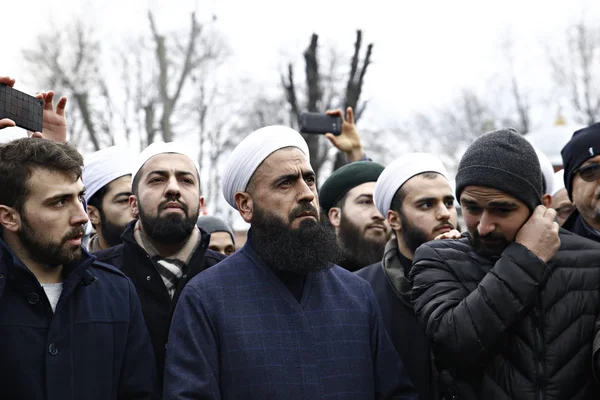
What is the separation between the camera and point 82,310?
3611 millimetres

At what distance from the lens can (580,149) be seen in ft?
13.7

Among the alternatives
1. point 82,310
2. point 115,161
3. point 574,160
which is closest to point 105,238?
point 115,161

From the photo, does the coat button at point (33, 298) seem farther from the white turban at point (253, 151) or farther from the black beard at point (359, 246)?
the black beard at point (359, 246)

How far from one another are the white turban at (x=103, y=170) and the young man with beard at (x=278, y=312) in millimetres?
2019

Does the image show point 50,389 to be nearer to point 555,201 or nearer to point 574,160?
point 574,160

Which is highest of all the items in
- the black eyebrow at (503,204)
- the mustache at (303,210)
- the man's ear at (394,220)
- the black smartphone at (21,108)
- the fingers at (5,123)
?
the black smartphone at (21,108)

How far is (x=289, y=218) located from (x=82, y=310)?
3.37 feet

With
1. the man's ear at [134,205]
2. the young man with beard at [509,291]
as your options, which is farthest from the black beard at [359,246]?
the young man with beard at [509,291]

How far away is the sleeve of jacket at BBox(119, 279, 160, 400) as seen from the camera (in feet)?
12.0

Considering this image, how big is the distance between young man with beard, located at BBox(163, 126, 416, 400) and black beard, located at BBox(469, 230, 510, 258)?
0.60 meters

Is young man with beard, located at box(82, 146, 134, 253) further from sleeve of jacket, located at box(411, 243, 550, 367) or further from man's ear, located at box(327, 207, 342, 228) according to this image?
sleeve of jacket, located at box(411, 243, 550, 367)

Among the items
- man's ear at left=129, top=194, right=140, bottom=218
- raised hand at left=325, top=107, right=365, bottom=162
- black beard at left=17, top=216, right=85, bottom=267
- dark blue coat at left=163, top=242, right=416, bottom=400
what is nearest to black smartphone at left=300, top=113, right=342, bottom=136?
raised hand at left=325, top=107, right=365, bottom=162

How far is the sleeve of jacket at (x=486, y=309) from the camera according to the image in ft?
10.5

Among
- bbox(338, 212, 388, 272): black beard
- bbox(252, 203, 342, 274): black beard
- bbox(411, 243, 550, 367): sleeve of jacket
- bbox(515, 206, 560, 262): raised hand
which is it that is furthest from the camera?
bbox(338, 212, 388, 272): black beard
